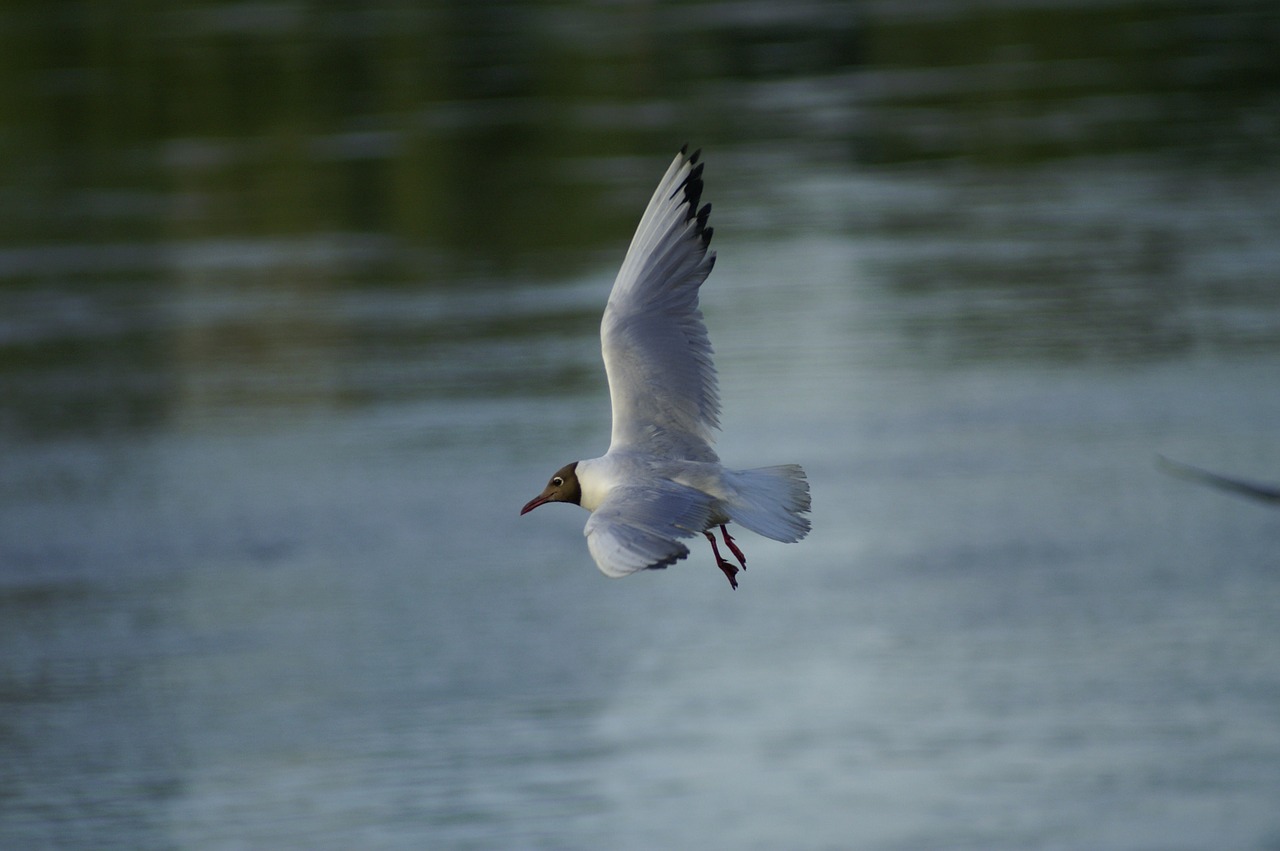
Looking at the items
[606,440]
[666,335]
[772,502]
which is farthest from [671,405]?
[606,440]

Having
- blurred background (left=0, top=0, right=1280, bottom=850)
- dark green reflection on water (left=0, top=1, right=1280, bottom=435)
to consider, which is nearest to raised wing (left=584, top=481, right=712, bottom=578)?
blurred background (left=0, top=0, right=1280, bottom=850)

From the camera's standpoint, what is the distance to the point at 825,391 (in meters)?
17.8

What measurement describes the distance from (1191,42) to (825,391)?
1419cm

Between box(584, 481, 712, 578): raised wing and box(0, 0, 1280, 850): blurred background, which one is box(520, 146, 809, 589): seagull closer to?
box(584, 481, 712, 578): raised wing

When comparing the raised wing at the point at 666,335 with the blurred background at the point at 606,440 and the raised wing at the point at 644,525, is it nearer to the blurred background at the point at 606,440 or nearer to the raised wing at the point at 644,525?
the raised wing at the point at 644,525

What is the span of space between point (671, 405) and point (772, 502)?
70 centimetres

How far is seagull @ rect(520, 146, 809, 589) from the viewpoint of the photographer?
19.7 feet

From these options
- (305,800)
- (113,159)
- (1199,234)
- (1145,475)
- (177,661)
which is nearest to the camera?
(305,800)

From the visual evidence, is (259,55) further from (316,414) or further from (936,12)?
(316,414)

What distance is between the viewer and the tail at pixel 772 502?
5.88 m

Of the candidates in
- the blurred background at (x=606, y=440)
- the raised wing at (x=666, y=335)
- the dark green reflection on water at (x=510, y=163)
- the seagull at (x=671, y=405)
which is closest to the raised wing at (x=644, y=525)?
the seagull at (x=671, y=405)

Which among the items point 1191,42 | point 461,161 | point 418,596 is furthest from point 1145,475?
point 1191,42

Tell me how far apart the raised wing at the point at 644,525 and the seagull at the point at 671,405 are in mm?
12

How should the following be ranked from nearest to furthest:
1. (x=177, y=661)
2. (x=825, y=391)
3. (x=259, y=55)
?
(x=177, y=661) → (x=825, y=391) → (x=259, y=55)
